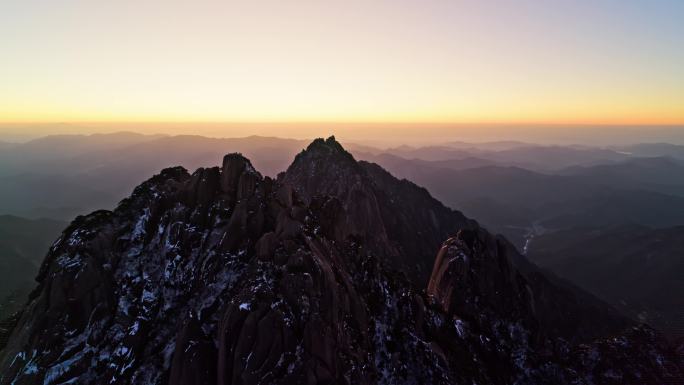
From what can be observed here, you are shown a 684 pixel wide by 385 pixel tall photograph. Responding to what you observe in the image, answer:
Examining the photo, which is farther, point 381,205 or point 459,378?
point 381,205

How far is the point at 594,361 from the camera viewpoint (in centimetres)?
8169

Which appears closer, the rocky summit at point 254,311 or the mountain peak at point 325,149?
the rocky summit at point 254,311

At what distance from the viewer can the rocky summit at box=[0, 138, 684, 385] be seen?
46.3m

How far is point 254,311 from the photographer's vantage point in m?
47.3

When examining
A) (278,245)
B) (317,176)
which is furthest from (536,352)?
(317,176)

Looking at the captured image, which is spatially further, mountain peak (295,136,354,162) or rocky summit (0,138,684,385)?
mountain peak (295,136,354,162)

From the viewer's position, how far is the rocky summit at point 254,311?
46.3 meters

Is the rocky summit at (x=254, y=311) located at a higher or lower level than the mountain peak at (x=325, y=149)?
lower

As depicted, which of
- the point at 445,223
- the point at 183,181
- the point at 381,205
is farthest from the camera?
the point at 445,223

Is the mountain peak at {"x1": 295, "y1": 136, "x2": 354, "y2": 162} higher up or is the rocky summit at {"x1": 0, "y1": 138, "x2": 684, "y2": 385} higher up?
the mountain peak at {"x1": 295, "y1": 136, "x2": 354, "y2": 162}

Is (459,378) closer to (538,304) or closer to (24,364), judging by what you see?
(24,364)

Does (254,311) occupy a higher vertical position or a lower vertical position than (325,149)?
lower

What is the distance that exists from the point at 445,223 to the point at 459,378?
129 metres

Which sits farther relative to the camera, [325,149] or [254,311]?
[325,149]
